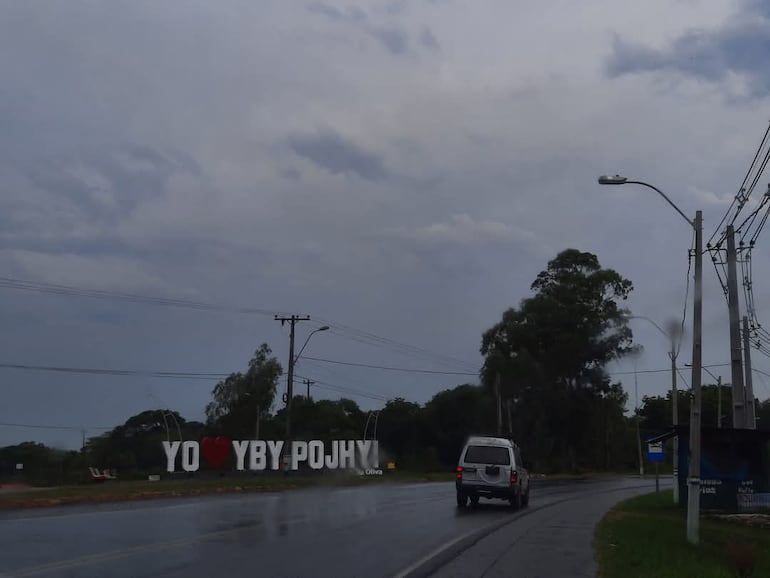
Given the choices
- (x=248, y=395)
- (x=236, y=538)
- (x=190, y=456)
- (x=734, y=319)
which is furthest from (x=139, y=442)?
(x=236, y=538)

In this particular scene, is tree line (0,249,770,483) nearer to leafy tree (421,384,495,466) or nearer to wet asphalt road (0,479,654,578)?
leafy tree (421,384,495,466)

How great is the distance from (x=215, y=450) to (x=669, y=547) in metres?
44.3

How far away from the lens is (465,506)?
104 ft

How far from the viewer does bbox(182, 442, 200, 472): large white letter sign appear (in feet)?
181

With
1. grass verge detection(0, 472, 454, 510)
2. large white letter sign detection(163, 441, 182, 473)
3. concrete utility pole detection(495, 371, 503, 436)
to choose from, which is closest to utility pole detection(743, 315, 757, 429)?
grass verge detection(0, 472, 454, 510)

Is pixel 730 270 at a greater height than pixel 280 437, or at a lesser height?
greater

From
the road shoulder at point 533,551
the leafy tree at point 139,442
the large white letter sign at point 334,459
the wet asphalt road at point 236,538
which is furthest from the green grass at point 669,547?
the leafy tree at point 139,442

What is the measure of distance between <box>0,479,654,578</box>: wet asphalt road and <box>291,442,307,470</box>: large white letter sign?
2827 centimetres

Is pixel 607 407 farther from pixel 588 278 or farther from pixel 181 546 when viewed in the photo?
pixel 181 546

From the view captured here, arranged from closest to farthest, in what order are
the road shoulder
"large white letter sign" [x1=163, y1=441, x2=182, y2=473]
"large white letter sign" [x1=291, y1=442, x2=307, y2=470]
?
the road shoulder, "large white letter sign" [x1=163, y1=441, x2=182, y2=473], "large white letter sign" [x1=291, y1=442, x2=307, y2=470]

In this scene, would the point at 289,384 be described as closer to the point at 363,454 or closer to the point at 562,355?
the point at 363,454

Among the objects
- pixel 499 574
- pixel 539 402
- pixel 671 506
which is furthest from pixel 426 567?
pixel 539 402

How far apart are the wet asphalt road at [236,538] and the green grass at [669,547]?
2696 millimetres

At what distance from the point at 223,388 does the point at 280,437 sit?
9.65 metres
